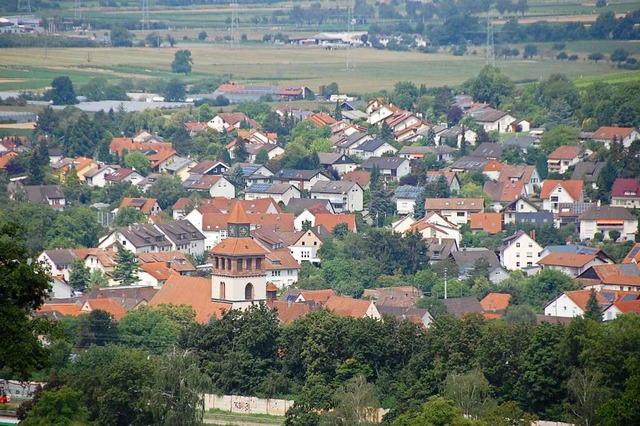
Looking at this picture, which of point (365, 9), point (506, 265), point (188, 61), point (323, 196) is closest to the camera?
point (506, 265)

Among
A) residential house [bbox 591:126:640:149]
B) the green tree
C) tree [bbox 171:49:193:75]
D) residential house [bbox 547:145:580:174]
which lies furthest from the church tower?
tree [bbox 171:49:193:75]

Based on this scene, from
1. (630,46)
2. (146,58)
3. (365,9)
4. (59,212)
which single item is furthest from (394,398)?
(365,9)

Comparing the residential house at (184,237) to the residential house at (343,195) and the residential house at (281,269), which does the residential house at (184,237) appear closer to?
the residential house at (281,269)

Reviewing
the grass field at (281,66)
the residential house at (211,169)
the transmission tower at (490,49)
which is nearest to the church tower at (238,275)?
the residential house at (211,169)

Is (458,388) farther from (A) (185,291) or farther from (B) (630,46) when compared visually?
(B) (630,46)

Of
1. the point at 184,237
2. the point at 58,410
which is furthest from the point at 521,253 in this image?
the point at 58,410
